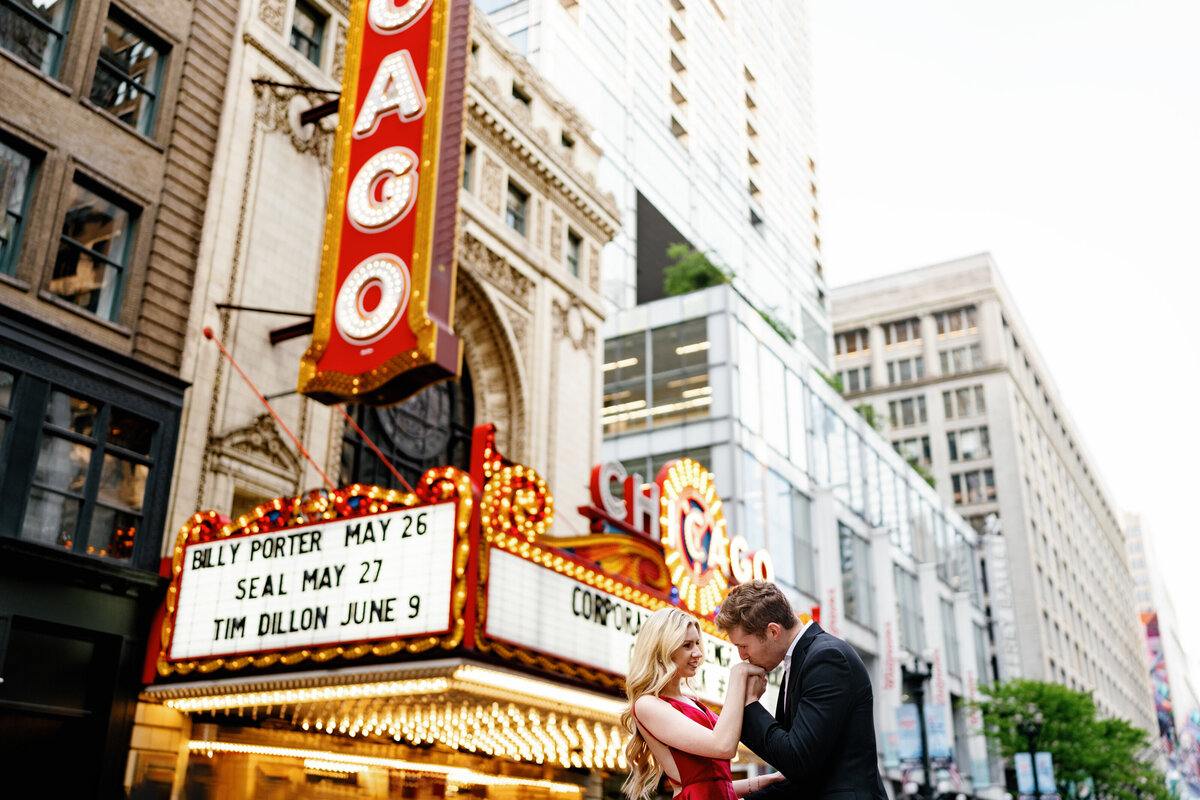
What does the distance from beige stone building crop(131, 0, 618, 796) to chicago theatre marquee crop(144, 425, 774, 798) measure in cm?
45

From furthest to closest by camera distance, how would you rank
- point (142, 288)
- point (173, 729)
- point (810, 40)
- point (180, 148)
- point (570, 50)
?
1. point (810, 40)
2. point (570, 50)
3. point (180, 148)
4. point (142, 288)
5. point (173, 729)

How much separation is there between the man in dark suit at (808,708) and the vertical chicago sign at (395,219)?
33.4 ft

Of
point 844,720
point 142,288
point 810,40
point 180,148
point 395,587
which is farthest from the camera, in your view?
point 810,40

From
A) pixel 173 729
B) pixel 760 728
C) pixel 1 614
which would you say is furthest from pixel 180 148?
pixel 760 728

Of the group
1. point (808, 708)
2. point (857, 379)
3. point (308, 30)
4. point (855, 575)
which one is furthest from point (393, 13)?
point (857, 379)

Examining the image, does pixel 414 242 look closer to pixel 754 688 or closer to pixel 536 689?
pixel 536 689

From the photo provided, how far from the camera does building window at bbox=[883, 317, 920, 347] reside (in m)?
99.4

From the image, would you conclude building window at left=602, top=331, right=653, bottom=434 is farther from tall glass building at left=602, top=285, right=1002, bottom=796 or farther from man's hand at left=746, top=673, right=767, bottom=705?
man's hand at left=746, top=673, right=767, bottom=705

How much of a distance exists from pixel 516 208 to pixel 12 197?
12386 mm

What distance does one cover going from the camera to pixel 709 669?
661 inches

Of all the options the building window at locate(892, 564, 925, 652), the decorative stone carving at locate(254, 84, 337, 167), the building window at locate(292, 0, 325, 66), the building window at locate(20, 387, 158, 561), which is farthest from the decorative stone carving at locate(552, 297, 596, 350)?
the building window at locate(892, 564, 925, 652)

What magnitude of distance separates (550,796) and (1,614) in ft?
36.6

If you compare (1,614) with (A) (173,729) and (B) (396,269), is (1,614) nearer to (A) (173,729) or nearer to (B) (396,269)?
(A) (173,729)

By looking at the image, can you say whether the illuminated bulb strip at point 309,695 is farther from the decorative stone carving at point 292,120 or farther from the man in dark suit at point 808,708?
the decorative stone carving at point 292,120
